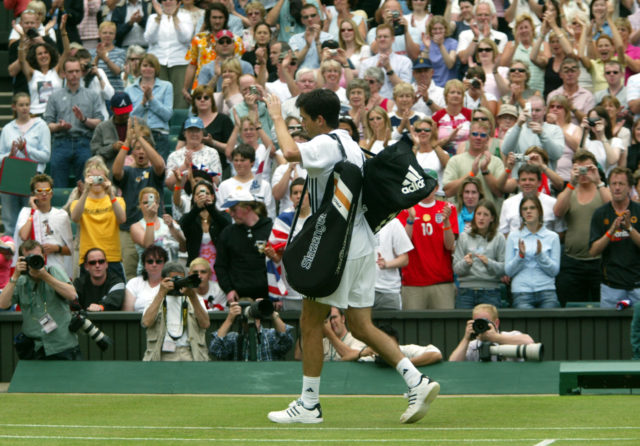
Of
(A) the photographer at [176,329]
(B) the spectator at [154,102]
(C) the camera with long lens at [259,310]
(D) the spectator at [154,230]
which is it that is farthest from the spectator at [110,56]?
(C) the camera with long lens at [259,310]

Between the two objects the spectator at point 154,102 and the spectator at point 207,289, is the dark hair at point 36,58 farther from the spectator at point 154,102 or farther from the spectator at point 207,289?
the spectator at point 207,289

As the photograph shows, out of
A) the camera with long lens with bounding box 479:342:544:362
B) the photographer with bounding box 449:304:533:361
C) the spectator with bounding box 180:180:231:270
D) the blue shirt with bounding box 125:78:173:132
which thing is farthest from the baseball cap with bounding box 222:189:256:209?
the camera with long lens with bounding box 479:342:544:362

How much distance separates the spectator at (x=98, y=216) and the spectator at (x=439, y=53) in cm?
534

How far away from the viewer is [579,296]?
42.7 ft

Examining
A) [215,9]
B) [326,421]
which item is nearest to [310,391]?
[326,421]

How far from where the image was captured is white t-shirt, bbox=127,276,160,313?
41.4 ft

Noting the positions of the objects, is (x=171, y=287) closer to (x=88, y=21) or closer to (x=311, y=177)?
(x=311, y=177)

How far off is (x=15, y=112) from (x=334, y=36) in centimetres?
482

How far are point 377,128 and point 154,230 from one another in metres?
2.88

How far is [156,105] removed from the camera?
630 inches

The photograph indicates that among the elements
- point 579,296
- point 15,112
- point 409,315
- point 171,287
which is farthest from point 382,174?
point 15,112

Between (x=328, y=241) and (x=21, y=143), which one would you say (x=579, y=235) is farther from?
(x=21, y=143)

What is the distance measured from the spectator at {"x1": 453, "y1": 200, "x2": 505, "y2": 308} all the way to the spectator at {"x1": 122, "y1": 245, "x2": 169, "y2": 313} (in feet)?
10.2

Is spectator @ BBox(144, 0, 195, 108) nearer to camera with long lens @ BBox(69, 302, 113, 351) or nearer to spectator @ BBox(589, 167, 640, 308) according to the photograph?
camera with long lens @ BBox(69, 302, 113, 351)
